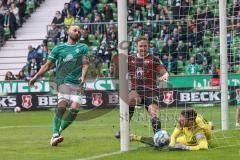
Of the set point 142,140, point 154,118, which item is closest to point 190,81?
point 154,118

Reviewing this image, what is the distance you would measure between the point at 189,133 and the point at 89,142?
2.53m

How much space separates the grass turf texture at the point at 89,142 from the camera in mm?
12953

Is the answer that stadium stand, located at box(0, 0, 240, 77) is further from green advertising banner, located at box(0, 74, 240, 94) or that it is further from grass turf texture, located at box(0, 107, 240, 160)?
grass turf texture, located at box(0, 107, 240, 160)

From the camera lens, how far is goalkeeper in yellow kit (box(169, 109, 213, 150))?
45.2 feet

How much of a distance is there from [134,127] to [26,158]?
686cm

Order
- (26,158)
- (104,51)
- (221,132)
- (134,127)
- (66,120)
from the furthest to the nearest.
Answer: (104,51)
(134,127)
(221,132)
(66,120)
(26,158)

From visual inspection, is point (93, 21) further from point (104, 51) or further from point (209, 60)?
point (209, 60)

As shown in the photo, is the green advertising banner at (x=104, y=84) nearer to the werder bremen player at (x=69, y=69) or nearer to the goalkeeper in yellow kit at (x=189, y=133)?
the werder bremen player at (x=69, y=69)

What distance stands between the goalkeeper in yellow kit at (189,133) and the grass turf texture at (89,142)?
9.1 inches

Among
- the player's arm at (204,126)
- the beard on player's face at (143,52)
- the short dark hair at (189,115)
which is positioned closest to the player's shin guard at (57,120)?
the beard on player's face at (143,52)

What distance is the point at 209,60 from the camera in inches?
1006

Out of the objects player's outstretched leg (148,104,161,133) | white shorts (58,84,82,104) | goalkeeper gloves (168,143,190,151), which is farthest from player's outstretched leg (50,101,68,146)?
goalkeeper gloves (168,143,190,151)

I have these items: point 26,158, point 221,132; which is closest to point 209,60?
point 221,132

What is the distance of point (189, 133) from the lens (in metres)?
13.9
